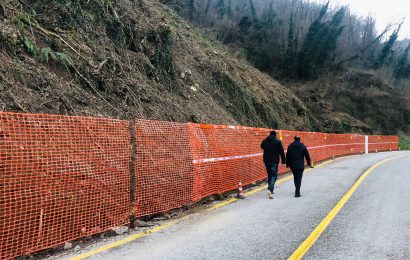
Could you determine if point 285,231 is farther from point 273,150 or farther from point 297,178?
point 273,150

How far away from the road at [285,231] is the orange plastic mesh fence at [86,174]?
2.42 ft

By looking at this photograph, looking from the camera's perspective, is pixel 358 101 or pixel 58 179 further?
pixel 358 101

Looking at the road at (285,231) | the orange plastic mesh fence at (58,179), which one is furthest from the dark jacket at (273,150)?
the orange plastic mesh fence at (58,179)

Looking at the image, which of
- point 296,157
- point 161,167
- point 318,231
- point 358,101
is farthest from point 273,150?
point 358,101

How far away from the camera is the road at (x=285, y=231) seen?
5758mm

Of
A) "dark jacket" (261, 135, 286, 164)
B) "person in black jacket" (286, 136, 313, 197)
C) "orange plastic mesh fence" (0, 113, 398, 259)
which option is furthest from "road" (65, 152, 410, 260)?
"dark jacket" (261, 135, 286, 164)

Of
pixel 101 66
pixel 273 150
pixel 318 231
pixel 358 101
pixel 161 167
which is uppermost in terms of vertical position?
pixel 358 101

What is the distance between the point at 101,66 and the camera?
1296 cm

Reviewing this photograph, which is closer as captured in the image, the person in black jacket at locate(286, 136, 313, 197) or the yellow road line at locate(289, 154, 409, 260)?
the yellow road line at locate(289, 154, 409, 260)

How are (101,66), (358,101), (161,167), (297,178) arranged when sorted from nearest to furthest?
(161,167) < (297,178) < (101,66) < (358,101)

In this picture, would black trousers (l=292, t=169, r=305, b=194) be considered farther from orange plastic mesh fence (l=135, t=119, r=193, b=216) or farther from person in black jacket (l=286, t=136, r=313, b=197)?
orange plastic mesh fence (l=135, t=119, r=193, b=216)

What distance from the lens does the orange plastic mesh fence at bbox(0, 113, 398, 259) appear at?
5.34 meters

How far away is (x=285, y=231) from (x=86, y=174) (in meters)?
3.44

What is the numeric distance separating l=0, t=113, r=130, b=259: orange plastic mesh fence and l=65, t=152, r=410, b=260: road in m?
0.77
